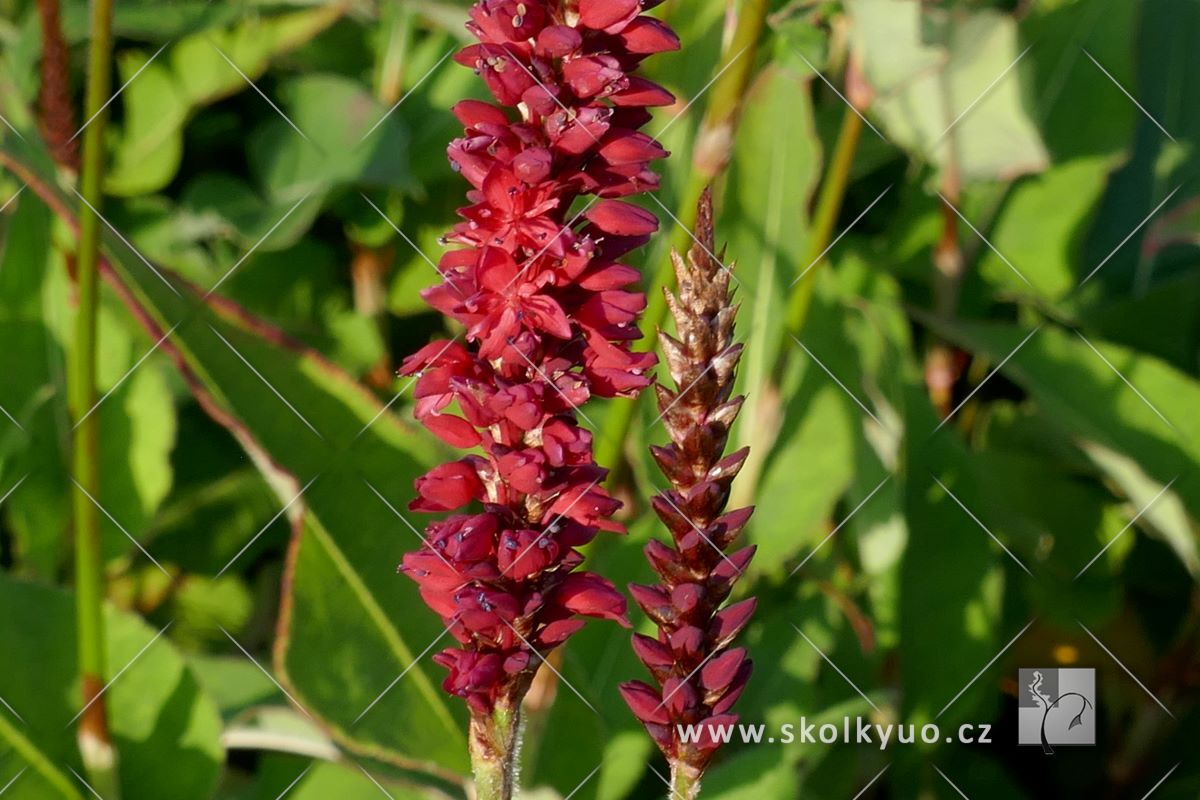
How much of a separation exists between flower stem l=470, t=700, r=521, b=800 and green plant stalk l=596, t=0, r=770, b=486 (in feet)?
0.83

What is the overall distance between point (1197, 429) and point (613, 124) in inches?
31.4

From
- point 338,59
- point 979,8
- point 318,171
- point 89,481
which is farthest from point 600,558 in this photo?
point 338,59

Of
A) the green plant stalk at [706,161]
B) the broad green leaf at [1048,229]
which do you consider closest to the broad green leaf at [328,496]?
Result: the green plant stalk at [706,161]

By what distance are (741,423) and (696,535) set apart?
651 millimetres

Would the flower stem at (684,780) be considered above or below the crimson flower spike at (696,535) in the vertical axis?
below

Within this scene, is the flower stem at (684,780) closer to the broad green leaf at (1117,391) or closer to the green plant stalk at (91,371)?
the green plant stalk at (91,371)

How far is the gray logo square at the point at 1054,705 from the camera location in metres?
0.93

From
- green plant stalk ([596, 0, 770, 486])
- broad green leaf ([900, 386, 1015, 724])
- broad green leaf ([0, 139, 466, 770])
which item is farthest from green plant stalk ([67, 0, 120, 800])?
broad green leaf ([900, 386, 1015, 724])

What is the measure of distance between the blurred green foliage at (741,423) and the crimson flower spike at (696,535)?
0.30 m

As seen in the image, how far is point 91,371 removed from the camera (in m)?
0.69

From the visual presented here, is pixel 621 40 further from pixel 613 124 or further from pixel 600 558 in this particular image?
pixel 600 558

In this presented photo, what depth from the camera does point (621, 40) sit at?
1.40 ft

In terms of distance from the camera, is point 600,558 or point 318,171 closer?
point 600,558

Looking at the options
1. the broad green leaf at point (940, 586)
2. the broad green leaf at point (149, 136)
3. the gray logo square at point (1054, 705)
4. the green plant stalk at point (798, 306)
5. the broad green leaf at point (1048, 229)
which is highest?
the broad green leaf at point (149, 136)
